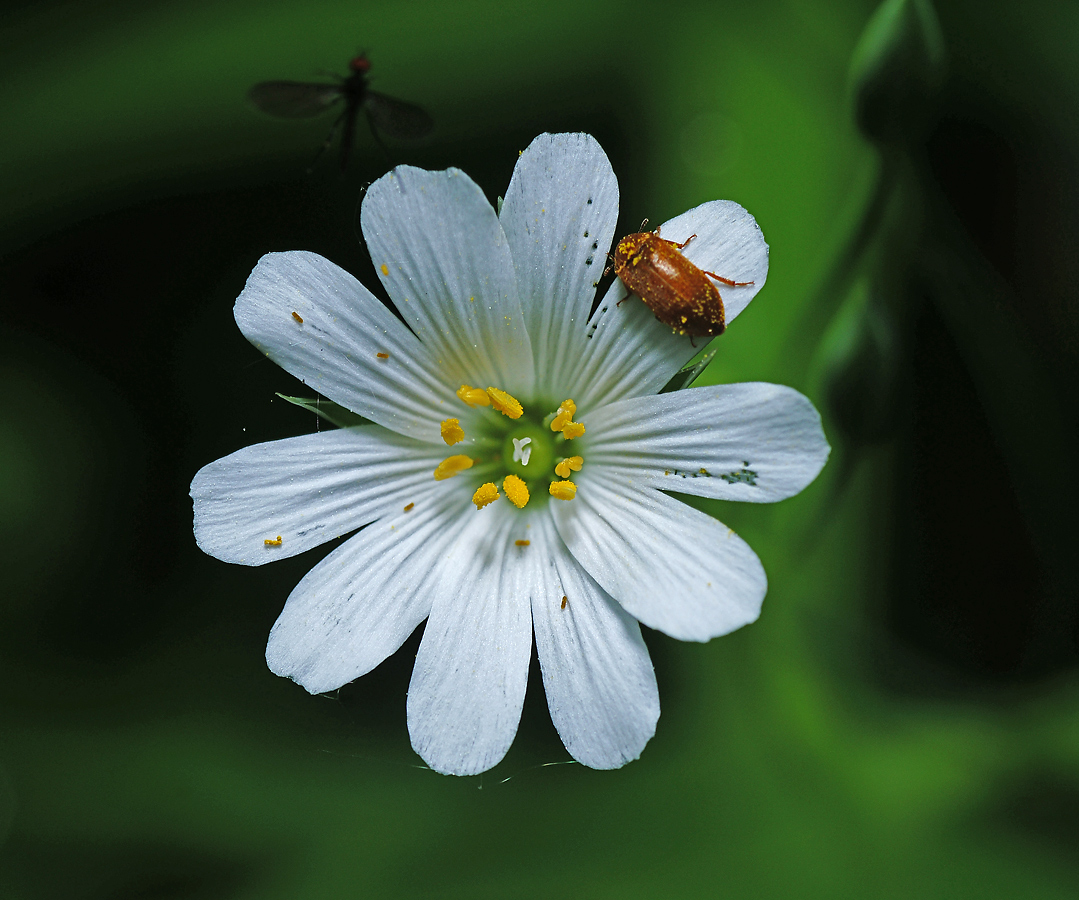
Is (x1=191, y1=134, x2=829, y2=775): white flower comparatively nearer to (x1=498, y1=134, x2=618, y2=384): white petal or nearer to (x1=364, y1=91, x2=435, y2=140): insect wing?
(x1=498, y1=134, x2=618, y2=384): white petal

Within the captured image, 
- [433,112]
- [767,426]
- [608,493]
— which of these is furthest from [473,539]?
[433,112]

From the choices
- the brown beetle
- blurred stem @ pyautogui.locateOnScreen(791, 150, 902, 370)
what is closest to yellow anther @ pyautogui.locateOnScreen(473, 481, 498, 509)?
the brown beetle

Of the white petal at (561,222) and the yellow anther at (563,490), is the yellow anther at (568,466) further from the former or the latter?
the white petal at (561,222)

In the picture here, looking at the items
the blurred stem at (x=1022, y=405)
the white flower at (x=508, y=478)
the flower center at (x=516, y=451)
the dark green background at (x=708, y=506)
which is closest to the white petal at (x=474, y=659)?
the white flower at (x=508, y=478)

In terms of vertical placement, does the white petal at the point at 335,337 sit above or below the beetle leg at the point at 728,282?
above

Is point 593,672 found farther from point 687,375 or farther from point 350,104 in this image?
point 350,104

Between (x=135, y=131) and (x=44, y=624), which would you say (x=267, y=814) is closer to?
(x=44, y=624)
